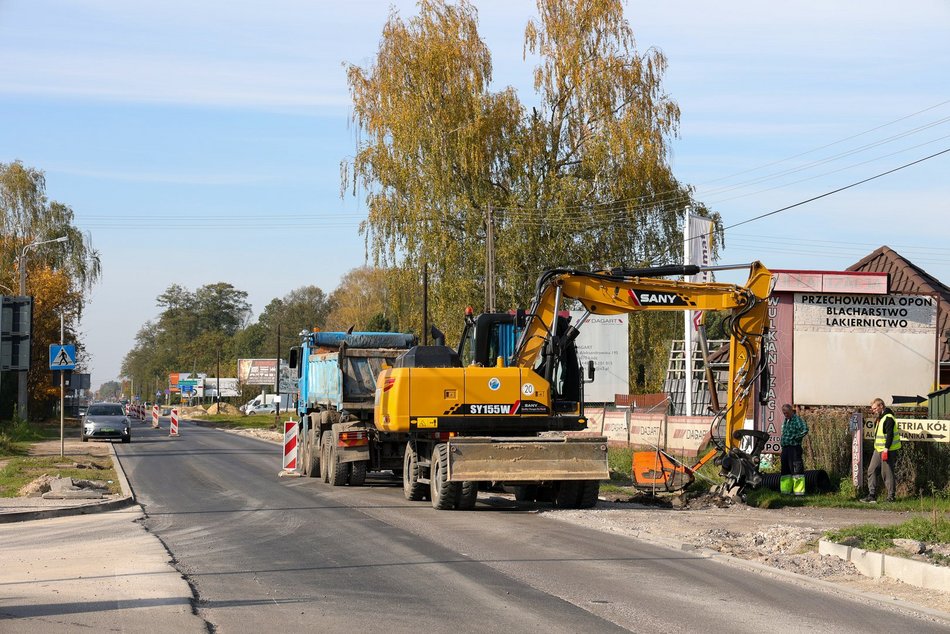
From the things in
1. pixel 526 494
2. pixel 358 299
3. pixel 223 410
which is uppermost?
pixel 358 299

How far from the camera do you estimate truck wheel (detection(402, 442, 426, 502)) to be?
19.0m

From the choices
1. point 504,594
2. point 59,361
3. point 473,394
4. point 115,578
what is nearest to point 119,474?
point 59,361

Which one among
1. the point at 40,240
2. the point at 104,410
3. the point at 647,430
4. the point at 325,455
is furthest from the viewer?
the point at 40,240

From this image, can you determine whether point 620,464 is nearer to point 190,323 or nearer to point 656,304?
point 656,304

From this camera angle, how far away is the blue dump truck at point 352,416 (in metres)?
21.9

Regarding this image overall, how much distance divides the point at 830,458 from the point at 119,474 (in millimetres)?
15209

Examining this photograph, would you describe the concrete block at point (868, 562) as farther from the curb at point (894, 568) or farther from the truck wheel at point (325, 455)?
the truck wheel at point (325, 455)

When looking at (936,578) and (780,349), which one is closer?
(936,578)

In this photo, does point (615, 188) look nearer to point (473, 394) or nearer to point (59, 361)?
point (59, 361)

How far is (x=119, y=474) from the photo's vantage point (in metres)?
25.0

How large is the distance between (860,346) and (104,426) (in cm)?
2968

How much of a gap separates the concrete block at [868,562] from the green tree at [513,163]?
Result: 27340mm

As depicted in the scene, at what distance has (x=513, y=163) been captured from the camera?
39812 mm

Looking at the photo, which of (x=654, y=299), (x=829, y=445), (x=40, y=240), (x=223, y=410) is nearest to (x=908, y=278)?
(x=829, y=445)
